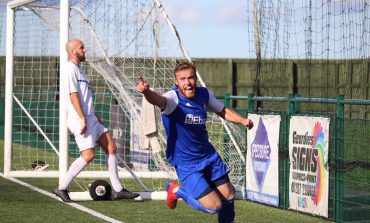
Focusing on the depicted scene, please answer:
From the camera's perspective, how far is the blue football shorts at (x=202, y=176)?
32.5ft

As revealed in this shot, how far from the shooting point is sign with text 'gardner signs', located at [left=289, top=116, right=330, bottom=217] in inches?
491

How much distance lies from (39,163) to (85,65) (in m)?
2.06

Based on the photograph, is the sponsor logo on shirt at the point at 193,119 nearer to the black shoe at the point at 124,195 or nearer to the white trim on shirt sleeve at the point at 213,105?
the white trim on shirt sleeve at the point at 213,105

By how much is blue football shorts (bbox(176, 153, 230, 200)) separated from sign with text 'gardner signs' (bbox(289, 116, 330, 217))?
2.68 metres


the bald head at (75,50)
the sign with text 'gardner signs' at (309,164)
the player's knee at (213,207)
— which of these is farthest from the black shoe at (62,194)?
the player's knee at (213,207)

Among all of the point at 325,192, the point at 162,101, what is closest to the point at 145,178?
the point at 325,192

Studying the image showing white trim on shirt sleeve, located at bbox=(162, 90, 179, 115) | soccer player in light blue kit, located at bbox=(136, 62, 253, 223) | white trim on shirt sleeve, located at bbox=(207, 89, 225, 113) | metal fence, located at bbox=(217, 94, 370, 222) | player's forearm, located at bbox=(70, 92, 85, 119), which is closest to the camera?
white trim on shirt sleeve, located at bbox=(162, 90, 179, 115)

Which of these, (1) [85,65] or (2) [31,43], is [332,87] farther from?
(2) [31,43]

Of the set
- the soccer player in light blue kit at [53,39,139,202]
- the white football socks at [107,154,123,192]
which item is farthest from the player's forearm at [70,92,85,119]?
the white football socks at [107,154,123,192]

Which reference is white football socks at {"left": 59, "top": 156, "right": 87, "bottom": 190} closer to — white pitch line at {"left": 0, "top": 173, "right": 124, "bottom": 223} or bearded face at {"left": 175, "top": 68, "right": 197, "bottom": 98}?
white pitch line at {"left": 0, "top": 173, "right": 124, "bottom": 223}

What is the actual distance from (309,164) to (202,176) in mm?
3248

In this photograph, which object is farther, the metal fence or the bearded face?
the metal fence

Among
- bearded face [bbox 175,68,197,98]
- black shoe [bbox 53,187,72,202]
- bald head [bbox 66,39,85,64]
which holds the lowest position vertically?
black shoe [bbox 53,187,72,202]

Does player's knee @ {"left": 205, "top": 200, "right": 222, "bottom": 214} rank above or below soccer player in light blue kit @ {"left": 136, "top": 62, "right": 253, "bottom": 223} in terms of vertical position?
below
